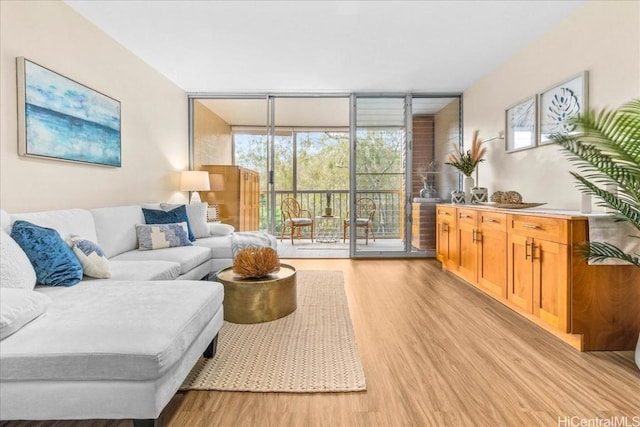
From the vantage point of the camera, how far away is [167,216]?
3.57 meters

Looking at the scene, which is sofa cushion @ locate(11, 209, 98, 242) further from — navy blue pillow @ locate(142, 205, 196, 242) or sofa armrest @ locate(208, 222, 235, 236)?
sofa armrest @ locate(208, 222, 235, 236)

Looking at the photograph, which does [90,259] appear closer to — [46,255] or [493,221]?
[46,255]

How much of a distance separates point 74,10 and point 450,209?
414cm

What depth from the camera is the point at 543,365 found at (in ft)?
6.28

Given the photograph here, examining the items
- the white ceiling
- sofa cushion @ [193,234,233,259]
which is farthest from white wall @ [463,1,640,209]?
sofa cushion @ [193,234,233,259]

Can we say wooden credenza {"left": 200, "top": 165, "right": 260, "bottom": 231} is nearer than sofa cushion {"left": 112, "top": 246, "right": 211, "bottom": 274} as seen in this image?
No

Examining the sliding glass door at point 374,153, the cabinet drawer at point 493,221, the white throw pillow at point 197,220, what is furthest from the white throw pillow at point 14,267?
the sliding glass door at point 374,153

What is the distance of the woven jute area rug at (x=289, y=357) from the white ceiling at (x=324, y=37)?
2.49m

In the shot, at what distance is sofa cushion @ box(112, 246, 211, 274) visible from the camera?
9.34ft

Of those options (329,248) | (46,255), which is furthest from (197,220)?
(329,248)

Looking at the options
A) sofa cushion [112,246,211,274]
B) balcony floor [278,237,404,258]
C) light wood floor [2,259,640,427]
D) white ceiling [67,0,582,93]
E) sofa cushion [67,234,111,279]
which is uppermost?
white ceiling [67,0,582,93]

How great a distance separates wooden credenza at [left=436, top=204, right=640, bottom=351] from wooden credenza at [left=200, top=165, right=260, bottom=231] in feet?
11.4

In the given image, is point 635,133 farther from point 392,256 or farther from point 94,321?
point 392,256

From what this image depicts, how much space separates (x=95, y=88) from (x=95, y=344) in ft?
9.33
